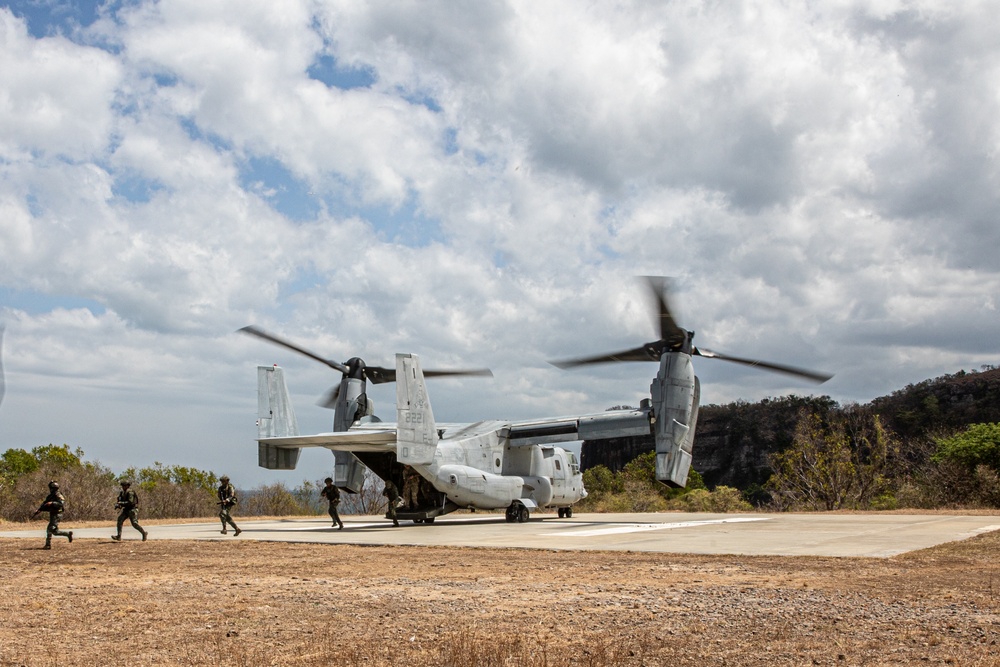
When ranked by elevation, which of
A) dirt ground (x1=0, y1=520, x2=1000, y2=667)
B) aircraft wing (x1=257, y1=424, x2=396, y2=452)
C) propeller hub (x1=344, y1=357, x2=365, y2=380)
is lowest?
dirt ground (x1=0, y1=520, x2=1000, y2=667)

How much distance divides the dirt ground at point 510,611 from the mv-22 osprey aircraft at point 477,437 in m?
9.75

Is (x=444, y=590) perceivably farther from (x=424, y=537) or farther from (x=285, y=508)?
(x=285, y=508)

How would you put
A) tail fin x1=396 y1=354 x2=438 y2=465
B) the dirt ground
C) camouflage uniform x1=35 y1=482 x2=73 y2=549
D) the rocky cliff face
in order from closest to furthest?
the dirt ground
camouflage uniform x1=35 y1=482 x2=73 y2=549
tail fin x1=396 y1=354 x2=438 y2=465
the rocky cliff face

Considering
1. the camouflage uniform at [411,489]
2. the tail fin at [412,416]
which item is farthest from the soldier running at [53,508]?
the camouflage uniform at [411,489]

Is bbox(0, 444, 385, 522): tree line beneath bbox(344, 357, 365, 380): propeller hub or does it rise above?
beneath

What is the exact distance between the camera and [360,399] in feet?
103

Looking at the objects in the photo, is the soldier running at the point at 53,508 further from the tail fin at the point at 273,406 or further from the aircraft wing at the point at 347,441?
the tail fin at the point at 273,406

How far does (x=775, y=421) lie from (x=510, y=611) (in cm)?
9477

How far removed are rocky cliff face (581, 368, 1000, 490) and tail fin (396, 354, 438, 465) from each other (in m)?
62.2

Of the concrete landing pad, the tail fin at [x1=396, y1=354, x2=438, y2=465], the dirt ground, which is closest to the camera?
the dirt ground

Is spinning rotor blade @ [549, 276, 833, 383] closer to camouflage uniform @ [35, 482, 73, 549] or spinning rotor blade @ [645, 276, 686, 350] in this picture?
spinning rotor blade @ [645, 276, 686, 350]

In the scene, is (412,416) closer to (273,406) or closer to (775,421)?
(273,406)

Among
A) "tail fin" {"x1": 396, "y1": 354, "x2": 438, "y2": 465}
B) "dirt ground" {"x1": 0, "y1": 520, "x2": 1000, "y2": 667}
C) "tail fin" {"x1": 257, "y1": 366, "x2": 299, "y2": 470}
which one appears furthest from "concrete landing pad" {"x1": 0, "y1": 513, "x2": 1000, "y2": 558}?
"tail fin" {"x1": 257, "y1": 366, "x2": 299, "y2": 470}

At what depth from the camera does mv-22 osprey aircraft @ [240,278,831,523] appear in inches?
950
